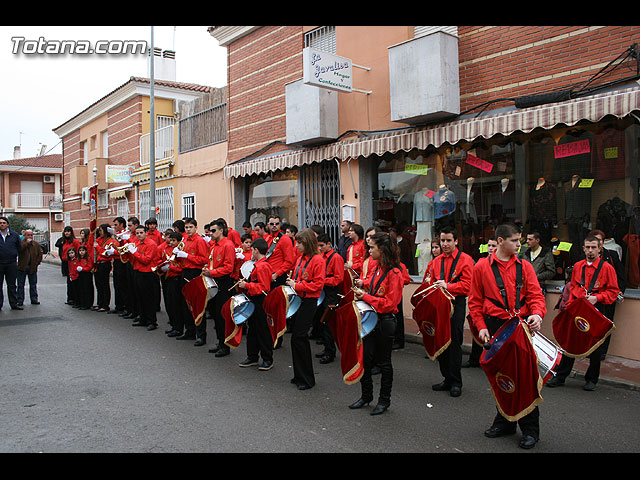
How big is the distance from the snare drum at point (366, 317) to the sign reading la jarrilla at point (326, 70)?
236 inches

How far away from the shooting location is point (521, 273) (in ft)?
15.3

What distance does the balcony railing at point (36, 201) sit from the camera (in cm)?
4419

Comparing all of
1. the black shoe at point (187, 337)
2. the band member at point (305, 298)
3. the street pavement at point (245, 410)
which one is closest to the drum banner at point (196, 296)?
the black shoe at point (187, 337)

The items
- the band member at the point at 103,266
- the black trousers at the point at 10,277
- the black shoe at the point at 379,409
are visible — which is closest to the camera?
the black shoe at the point at 379,409

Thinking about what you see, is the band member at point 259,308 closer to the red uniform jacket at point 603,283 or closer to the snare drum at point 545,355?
the snare drum at point 545,355

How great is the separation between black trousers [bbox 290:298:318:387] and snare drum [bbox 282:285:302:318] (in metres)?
0.05

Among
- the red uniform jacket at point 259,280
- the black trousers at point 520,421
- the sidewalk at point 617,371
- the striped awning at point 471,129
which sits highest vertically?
the striped awning at point 471,129

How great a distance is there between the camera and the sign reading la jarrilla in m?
10.0

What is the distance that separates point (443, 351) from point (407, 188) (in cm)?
515

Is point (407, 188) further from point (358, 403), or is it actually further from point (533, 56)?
point (358, 403)

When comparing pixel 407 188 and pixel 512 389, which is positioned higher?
pixel 407 188

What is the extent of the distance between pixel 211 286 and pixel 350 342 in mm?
3271

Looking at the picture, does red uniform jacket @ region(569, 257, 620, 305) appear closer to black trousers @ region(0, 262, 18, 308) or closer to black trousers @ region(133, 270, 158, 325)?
black trousers @ region(133, 270, 158, 325)
